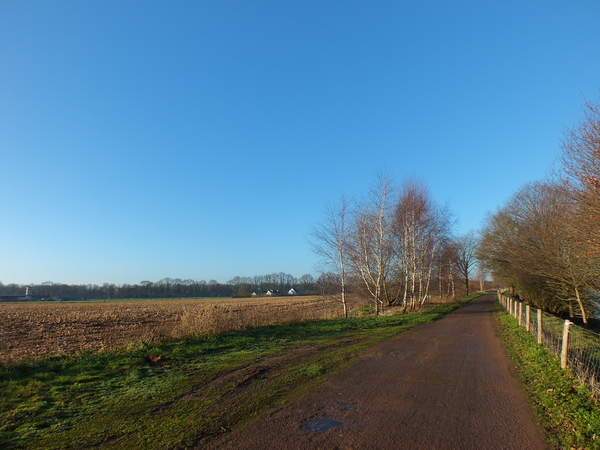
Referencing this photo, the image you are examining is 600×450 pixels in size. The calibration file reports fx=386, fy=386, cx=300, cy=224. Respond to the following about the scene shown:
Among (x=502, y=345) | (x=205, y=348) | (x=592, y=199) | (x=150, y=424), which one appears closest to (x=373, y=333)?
(x=502, y=345)

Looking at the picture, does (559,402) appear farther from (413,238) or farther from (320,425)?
(413,238)

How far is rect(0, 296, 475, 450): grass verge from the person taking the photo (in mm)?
4969

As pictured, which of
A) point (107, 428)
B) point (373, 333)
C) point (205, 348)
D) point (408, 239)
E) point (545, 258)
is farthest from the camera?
point (408, 239)

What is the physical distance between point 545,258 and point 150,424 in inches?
876

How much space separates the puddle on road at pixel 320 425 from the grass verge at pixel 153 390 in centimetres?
93

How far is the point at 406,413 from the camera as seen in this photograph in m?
5.77

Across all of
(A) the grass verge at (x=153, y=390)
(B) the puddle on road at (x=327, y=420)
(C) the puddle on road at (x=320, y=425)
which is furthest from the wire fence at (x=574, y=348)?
(A) the grass verge at (x=153, y=390)

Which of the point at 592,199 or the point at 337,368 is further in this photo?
the point at 592,199

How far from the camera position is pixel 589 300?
837 inches

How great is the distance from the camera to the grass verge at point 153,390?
4.97 m

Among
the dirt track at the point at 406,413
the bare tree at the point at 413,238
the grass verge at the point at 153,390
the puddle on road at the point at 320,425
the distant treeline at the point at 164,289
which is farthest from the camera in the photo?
the distant treeline at the point at 164,289

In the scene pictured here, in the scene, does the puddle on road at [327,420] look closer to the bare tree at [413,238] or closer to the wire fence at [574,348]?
the wire fence at [574,348]

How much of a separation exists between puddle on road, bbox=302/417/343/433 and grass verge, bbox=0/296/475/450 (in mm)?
930

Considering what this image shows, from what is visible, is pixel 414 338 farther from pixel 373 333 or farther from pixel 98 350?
pixel 98 350
